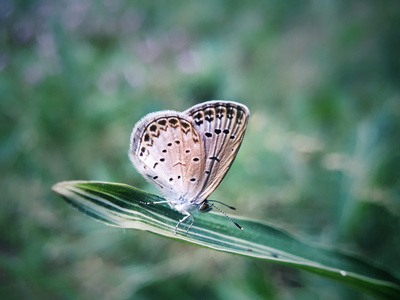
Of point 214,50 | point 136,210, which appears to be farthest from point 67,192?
point 214,50

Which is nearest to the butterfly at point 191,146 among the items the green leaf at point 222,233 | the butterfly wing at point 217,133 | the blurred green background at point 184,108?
the butterfly wing at point 217,133

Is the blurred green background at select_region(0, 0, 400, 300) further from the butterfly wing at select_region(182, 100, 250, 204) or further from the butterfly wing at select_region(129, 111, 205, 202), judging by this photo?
the butterfly wing at select_region(182, 100, 250, 204)

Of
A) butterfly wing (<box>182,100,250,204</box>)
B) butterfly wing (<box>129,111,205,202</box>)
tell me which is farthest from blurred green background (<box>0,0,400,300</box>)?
butterfly wing (<box>182,100,250,204</box>)

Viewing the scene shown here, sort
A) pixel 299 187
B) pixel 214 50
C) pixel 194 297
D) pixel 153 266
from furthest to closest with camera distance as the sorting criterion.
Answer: pixel 214 50, pixel 299 187, pixel 153 266, pixel 194 297

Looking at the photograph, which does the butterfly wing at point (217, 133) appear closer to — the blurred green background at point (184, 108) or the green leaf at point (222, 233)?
the green leaf at point (222, 233)

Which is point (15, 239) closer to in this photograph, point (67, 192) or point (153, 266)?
point (153, 266)

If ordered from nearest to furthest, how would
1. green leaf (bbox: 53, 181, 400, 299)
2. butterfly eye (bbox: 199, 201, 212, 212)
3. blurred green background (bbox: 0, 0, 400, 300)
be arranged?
1. green leaf (bbox: 53, 181, 400, 299)
2. butterfly eye (bbox: 199, 201, 212, 212)
3. blurred green background (bbox: 0, 0, 400, 300)

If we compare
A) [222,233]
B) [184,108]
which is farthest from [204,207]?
[184,108]

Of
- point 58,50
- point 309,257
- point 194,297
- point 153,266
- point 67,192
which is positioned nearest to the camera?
point 67,192
